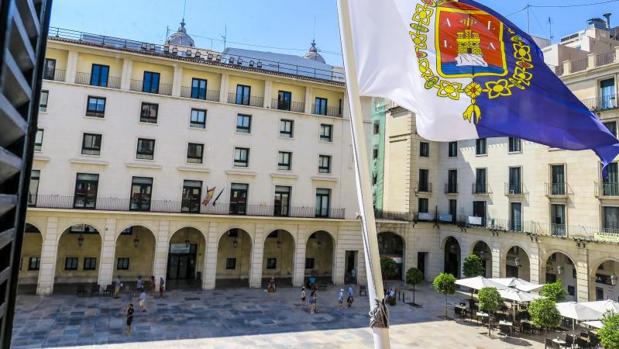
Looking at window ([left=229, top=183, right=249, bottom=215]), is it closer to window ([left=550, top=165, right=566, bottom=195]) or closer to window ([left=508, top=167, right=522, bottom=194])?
window ([left=508, top=167, right=522, bottom=194])

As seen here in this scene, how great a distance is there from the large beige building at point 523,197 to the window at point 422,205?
111mm

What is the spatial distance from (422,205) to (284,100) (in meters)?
19.3

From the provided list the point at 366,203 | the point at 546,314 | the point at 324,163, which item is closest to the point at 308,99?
the point at 324,163

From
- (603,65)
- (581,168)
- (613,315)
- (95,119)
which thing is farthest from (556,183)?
(95,119)

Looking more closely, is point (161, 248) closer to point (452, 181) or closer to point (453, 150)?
point (452, 181)

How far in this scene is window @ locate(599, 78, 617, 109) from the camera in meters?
32.3

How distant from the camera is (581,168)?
33781 mm

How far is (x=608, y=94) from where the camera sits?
3281cm

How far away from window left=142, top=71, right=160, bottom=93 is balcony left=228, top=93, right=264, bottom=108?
6.24 meters

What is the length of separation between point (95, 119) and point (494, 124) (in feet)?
110

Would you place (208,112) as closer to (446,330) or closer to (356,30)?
(446,330)

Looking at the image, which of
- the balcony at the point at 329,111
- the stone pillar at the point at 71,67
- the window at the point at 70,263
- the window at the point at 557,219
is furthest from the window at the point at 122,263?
the window at the point at 557,219

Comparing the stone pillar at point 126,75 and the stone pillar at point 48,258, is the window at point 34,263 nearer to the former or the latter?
the stone pillar at point 48,258

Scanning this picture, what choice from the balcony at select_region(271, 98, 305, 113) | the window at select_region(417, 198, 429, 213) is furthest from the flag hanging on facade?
the window at select_region(417, 198, 429, 213)
